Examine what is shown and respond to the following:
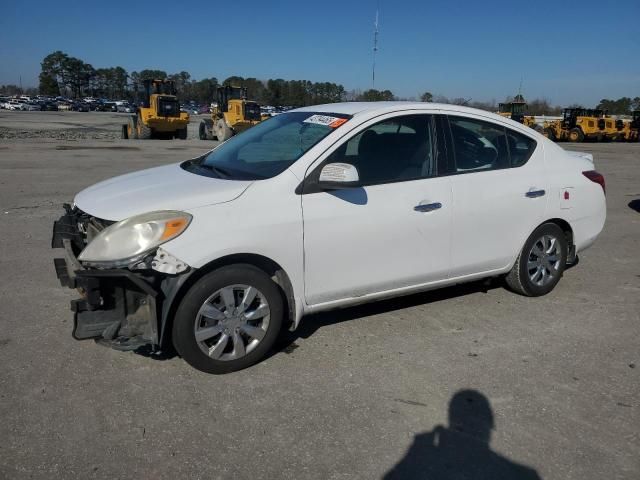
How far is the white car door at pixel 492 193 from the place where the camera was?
4320 mm

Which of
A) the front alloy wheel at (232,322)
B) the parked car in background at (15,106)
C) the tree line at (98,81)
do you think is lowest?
the front alloy wheel at (232,322)

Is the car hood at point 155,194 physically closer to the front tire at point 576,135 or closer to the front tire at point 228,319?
the front tire at point 228,319

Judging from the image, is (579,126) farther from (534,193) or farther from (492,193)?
(492,193)

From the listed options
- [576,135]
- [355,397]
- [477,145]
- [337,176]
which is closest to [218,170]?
[337,176]

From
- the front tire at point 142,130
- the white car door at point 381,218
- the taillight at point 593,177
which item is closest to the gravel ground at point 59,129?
the front tire at point 142,130

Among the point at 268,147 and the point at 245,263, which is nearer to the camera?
the point at 245,263

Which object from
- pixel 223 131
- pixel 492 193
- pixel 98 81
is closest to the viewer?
pixel 492 193

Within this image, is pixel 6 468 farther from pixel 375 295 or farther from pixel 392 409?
pixel 375 295

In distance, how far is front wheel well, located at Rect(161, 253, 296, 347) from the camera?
3305 mm

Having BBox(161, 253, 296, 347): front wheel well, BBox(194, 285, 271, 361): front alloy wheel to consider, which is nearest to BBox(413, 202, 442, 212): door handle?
BBox(161, 253, 296, 347): front wheel well

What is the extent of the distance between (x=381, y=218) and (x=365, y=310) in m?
1.11

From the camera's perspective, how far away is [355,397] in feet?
10.9

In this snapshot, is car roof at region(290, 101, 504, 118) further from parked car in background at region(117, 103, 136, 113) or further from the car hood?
parked car in background at region(117, 103, 136, 113)

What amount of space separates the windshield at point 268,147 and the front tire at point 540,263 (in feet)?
6.83
